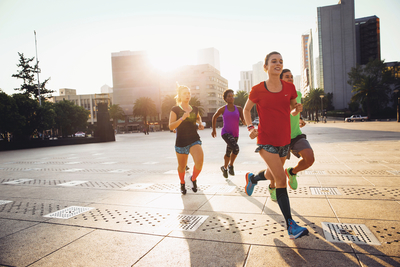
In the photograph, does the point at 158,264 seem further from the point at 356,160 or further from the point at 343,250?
the point at 356,160

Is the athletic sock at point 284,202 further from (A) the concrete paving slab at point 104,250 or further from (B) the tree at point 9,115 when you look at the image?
(B) the tree at point 9,115

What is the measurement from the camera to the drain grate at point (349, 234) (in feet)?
8.58

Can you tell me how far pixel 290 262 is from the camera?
7.54ft

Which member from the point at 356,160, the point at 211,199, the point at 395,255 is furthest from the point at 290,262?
the point at 356,160

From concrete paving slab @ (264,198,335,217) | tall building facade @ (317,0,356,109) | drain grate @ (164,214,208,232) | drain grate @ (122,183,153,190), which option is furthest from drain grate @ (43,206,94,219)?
tall building facade @ (317,0,356,109)

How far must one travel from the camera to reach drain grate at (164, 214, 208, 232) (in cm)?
322

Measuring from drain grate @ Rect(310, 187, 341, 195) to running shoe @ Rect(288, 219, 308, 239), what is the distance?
1.94 m

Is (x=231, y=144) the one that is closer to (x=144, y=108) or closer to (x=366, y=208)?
(x=366, y=208)

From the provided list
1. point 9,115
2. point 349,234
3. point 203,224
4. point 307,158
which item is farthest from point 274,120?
point 9,115

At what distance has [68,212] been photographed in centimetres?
407

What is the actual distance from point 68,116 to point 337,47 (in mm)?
83100

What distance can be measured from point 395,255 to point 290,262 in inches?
35.4

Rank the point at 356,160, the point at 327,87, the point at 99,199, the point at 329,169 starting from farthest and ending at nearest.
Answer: the point at 327,87
the point at 356,160
the point at 329,169
the point at 99,199

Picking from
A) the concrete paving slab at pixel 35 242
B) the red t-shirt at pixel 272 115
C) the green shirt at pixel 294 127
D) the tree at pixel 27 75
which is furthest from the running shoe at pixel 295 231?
the tree at pixel 27 75
